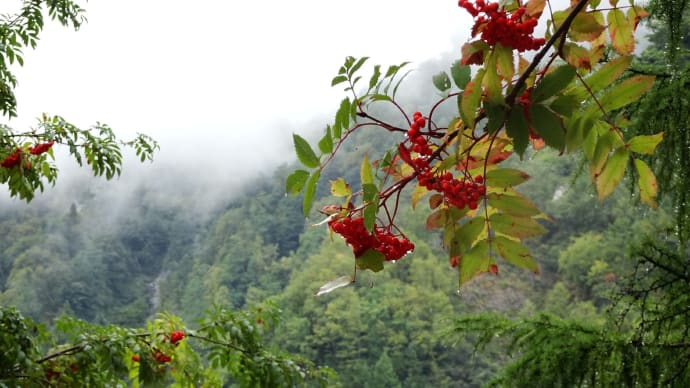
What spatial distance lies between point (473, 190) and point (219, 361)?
167 centimetres

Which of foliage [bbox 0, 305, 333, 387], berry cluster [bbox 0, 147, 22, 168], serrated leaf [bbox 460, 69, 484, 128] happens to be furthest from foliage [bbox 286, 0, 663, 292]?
berry cluster [bbox 0, 147, 22, 168]

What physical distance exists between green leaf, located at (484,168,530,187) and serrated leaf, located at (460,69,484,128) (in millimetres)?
→ 99

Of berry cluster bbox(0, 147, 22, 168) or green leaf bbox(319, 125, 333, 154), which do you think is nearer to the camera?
green leaf bbox(319, 125, 333, 154)

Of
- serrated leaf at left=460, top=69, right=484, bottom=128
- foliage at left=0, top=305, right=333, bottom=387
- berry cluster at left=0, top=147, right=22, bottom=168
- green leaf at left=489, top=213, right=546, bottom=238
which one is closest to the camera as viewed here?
serrated leaf at left=460, top=69, right=484, bottom=128

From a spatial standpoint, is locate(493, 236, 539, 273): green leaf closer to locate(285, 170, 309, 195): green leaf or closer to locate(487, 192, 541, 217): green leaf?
locate(487, 192, 541, 217): green leaf

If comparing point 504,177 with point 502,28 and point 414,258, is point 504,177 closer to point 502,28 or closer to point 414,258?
point 502,28

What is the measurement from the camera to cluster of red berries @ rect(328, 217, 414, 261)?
467 mm

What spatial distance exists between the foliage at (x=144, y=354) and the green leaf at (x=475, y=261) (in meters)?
1.25

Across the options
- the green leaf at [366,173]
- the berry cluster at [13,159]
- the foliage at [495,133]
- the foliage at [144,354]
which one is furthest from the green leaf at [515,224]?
the berry cluster at [13,159]

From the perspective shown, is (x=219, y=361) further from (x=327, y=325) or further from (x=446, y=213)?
(x=327, y=325)

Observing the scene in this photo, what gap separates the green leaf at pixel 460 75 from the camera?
40 centimetres

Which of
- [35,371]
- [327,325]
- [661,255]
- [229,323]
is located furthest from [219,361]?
[327,325]

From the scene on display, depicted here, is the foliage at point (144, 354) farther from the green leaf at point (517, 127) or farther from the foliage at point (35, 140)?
the green leaf at point (517, 127)

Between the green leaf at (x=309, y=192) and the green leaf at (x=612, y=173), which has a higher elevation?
the green leaf at (x=309, y=192)
